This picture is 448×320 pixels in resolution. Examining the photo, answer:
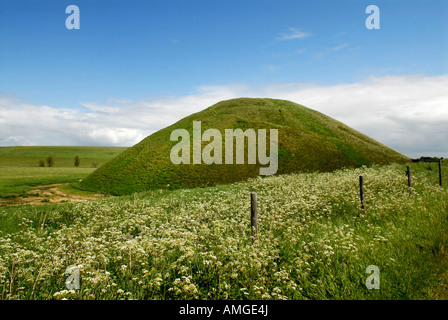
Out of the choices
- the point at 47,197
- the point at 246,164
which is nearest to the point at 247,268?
the point at 47,197

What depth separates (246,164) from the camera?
43.2 m

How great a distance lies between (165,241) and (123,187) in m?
32.5

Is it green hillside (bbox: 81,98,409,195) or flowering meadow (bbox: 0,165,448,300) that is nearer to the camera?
flowering meadow (bbox: 0,165,448,300)

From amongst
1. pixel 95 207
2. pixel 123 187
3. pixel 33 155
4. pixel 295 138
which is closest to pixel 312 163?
pixel 295 138

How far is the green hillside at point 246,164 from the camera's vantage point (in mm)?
39438

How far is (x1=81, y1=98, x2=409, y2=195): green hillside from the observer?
129ft

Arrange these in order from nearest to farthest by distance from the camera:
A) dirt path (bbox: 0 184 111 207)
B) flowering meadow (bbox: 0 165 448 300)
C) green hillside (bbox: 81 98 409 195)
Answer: flowering meadow (bbox: 0 165 448 300), dirt path (bbox: 0 184 111 207), green hillside (bbox: 81 98 409 195)

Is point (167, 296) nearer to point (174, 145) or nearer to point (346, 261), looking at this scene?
point (346, 261)

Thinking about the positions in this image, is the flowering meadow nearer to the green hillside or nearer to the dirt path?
the dirt path

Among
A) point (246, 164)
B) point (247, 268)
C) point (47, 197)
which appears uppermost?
point (246, 164)

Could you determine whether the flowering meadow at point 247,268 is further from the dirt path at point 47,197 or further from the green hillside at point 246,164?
the green hillside at point 246,164

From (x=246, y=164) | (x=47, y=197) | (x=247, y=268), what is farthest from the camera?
(x=246, y=164)

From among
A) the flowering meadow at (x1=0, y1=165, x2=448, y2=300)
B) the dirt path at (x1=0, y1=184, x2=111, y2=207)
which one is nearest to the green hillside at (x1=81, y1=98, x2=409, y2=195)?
the dirt path at (x1=0, y1=184, x2=111, y2=207)

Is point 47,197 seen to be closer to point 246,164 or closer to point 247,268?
point 246,164
